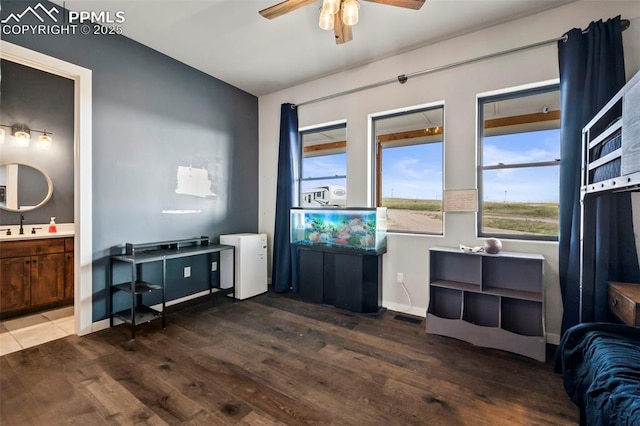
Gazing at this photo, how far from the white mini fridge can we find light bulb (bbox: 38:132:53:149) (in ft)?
7.92

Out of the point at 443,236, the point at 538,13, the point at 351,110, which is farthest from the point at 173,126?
the point at 538,13

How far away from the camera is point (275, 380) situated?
1911mm

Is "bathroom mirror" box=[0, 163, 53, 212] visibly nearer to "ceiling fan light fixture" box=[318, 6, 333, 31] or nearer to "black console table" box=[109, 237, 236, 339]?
"black console table" box=[109, 237, 236, 339]

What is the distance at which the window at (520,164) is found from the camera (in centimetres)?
260

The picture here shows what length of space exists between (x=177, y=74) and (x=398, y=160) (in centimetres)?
294

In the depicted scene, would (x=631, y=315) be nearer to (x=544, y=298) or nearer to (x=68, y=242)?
(x=544, y=298)

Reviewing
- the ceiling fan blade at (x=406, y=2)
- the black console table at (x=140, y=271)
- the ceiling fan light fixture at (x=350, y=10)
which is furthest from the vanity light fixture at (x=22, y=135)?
the ceiling fan blade at (x=406, y=2)

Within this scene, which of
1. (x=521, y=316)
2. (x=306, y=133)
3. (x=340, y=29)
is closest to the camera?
(x=340, y=29)

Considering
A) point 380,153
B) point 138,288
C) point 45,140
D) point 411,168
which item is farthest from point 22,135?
point 411,168

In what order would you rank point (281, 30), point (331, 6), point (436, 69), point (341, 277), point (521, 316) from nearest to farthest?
point (331, 6)
point (521, 316)
point (281, 30)
point (436, 69)
point (341, 277)

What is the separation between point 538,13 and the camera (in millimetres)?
2477

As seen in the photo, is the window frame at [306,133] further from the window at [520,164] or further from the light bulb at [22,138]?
the light bulb at [22,138]

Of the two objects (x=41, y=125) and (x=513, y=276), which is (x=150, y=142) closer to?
(x=41, y=125)

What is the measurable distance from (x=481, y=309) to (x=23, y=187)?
5.42m
